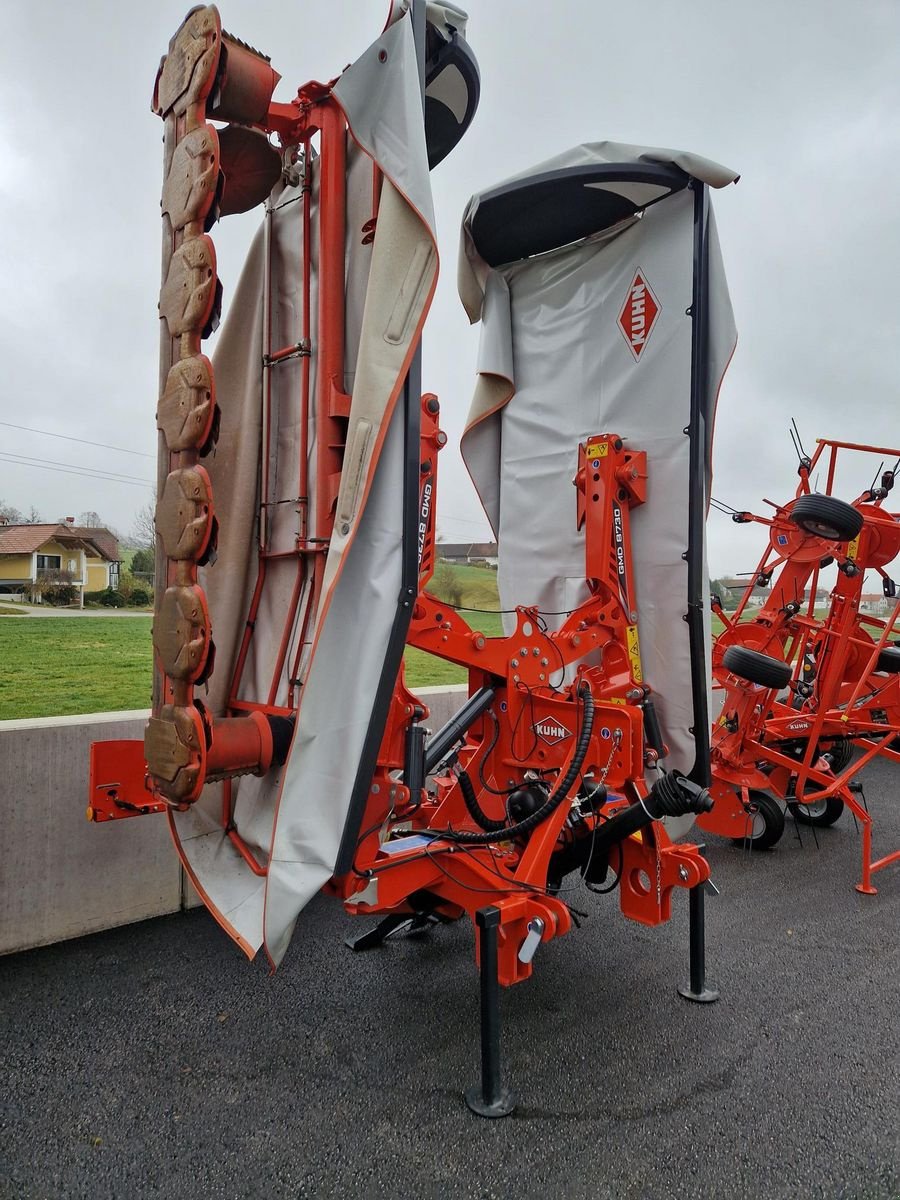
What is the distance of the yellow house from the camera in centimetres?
461

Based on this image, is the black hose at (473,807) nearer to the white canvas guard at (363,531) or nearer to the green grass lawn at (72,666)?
the white canvas guard at (363,531)

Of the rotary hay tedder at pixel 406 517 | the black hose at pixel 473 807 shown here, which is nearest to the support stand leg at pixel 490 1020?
the rotary hay tedder at pixel 406 517

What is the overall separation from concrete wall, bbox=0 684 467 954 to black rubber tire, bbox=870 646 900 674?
5100 mm

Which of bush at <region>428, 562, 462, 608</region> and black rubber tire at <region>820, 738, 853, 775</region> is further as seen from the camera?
black rubber tire at <region>820, 738, 853, 775</region>

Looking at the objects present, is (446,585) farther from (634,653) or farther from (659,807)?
(659,807)

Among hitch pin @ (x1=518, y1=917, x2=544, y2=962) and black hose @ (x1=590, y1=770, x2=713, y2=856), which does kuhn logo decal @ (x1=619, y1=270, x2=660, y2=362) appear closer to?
black hose @ (x1=590, y1=770, x2=713, y2=856)

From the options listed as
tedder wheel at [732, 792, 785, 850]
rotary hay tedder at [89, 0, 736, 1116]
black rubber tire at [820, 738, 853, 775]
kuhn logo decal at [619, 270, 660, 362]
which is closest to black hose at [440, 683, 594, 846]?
rotary hay tedder at [89, 0, 736, 1116]

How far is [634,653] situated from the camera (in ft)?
10.2

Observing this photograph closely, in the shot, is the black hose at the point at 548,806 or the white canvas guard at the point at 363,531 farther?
the black hose at the point at 548,806

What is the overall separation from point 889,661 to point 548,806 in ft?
13.5

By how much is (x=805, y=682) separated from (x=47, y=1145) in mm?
5556

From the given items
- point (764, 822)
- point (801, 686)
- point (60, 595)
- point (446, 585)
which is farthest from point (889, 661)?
point (60, 595)

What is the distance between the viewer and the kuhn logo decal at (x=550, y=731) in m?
2.88

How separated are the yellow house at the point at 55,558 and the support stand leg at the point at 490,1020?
3749 millimetres
